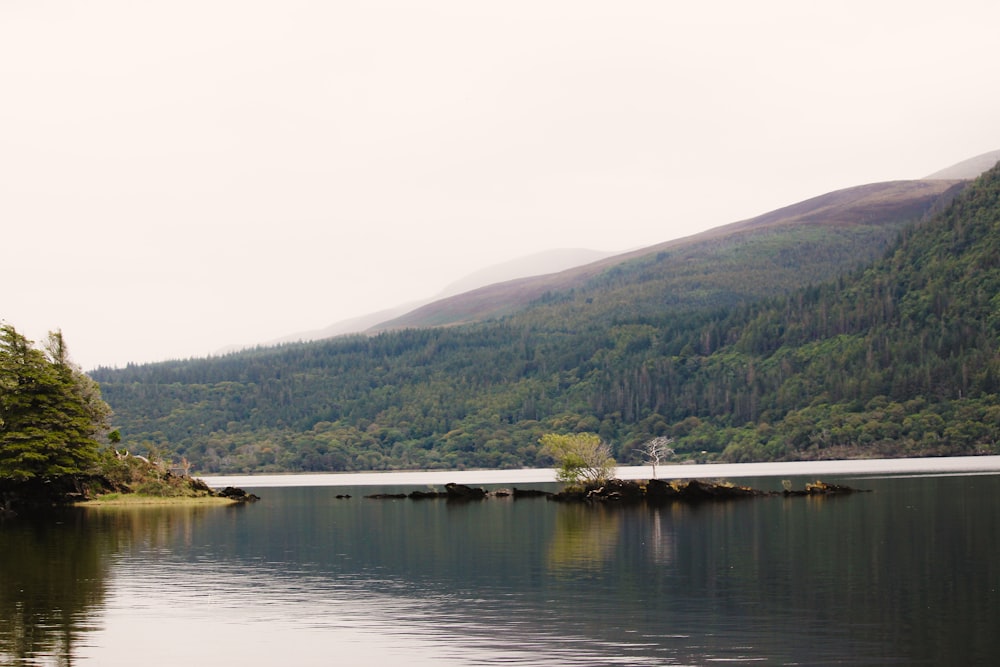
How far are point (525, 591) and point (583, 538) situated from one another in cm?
2289

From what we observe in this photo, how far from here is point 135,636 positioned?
132 feet

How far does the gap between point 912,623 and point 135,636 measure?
2495cm

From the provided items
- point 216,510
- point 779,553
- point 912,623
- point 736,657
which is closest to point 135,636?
point 736,657

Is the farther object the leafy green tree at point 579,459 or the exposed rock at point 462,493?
the exposed rock at point 462,493

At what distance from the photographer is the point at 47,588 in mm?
51906

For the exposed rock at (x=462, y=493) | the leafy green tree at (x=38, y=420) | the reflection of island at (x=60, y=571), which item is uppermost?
the leafy green tree at (x=38, y=420)

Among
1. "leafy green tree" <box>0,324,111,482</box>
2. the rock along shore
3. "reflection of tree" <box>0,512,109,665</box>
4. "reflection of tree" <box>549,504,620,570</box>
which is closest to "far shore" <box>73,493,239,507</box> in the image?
"leafy green tree" <box>0,324,111,482</box>

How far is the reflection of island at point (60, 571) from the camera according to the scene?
38.7 m

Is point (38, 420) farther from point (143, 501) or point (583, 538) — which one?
point (583, 538)

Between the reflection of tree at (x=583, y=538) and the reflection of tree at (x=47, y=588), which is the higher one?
the reflection of tree at (x=47, y=588)

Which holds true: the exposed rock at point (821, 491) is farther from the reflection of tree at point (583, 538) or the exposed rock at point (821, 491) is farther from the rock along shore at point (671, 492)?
the reflection of tree at point (583, 538)

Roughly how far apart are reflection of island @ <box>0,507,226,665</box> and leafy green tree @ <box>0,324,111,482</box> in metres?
7.19

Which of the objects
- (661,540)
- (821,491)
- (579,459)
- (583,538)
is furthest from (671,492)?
(661,540)

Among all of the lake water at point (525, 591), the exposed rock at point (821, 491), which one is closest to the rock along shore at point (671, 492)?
the exposed rock at point (821, 491)
